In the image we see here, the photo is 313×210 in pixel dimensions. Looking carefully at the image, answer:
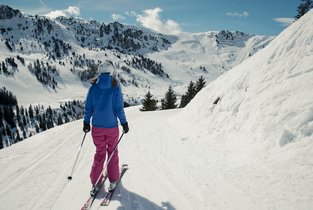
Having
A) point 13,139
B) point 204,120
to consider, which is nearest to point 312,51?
point 204,120

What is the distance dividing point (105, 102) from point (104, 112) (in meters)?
0.26

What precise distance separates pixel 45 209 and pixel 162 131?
8.57 meters

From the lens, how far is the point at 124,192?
22.7ft

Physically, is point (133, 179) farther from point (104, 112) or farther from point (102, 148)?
point (104, 112)

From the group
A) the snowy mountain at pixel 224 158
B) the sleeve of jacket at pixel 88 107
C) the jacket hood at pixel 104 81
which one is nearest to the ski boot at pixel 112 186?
the snowy mountain at pixel 224 158

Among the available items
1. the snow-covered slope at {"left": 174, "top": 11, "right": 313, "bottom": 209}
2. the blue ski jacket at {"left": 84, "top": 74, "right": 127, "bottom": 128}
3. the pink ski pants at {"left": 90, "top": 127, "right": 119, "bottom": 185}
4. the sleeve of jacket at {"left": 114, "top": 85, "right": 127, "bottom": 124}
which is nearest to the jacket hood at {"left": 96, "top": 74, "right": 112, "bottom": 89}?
the blue ski jacket at {"left": 84, "top": 74, "right": 127, "bottom": 128}

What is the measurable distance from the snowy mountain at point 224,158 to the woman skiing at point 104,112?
0.70 metres

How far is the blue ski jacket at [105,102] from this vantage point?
6.66 metres

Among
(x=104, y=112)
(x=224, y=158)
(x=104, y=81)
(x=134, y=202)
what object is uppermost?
(x=104, y=81)

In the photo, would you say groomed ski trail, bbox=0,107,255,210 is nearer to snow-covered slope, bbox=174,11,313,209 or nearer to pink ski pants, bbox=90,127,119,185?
snow-covered slope, bbox=174,11,313,209

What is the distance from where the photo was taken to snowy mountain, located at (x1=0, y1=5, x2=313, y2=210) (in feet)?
20.6

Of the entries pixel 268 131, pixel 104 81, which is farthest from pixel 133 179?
pixel 268 131

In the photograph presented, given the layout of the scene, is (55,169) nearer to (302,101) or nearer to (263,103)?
(263,103)

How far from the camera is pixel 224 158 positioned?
8.55m
